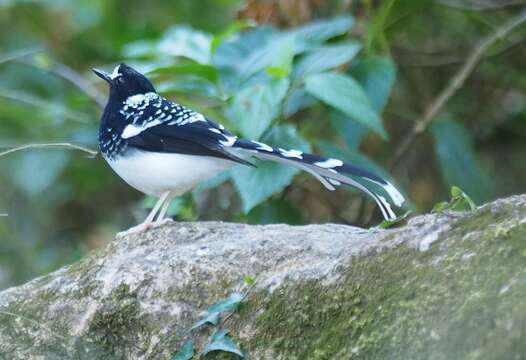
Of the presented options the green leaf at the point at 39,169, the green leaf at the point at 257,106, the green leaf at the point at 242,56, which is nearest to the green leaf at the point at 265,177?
the green leaf at the point at 257,106

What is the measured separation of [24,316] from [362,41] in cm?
346

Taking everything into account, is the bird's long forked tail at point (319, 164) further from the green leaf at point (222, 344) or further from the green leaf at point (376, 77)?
the green leaf at point (376, 77)

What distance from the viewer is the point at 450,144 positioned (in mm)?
6074

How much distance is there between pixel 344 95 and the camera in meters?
5.01

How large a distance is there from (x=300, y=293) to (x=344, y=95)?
2138mm

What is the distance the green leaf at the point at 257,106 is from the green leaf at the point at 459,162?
1.48 m

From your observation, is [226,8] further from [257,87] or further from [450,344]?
[450,344]

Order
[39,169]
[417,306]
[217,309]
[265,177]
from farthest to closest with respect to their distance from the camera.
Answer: [39,169]
[265,177]
[217,309]
[417,306]

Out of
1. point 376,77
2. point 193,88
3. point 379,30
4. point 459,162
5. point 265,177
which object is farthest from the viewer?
point 459,162

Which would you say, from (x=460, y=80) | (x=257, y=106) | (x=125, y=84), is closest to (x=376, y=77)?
(x=460, y=80)

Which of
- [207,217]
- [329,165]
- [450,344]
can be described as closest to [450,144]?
[207,217]

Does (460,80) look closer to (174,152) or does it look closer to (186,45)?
(186,45)

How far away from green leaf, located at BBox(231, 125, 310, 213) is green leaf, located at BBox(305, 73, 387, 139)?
256 mm

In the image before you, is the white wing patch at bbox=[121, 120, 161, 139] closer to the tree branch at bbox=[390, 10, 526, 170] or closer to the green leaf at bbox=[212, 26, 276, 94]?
the green leaf at bbox=[212, 26, 276, 94]
